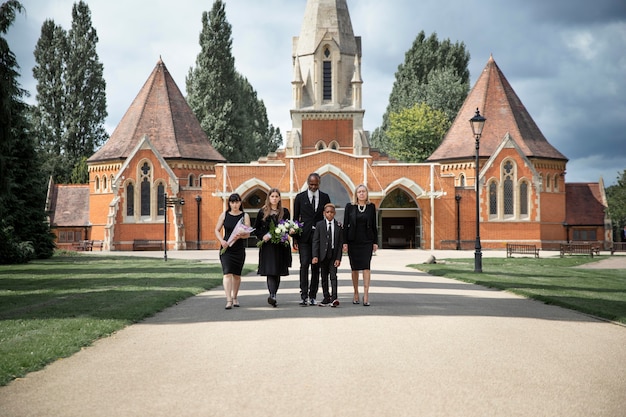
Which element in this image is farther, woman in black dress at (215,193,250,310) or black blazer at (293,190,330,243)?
black blazer at (293,190,330,243)

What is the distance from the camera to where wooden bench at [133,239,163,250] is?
47.2 meters

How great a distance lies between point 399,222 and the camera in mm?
50250

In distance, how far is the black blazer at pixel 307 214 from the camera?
12.4 metres

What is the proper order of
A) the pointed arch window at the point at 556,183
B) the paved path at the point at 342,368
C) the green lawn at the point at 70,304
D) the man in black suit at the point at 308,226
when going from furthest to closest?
the pointed arch window at the point at 556,183 < the man in black suit at the point at 308,226 < the green lawn at the point at 70,304 < the paved path at the point at 342,368

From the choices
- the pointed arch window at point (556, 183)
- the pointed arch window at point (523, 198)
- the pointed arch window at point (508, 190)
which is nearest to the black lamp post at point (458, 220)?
the pointed arch window at point (508, 190)

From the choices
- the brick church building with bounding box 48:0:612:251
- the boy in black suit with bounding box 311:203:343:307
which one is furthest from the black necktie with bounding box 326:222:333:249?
the brick church building with bounding box 48:0:612:251

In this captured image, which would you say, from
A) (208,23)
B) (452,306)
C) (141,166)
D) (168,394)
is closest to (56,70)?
(208,23)

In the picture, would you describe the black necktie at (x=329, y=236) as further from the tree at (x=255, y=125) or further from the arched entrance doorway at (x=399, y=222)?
the tree at (x=255, y=125)

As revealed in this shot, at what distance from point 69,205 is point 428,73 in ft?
143

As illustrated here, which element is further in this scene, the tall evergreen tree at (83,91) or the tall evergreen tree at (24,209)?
the tall evergreen tree at (83,91)

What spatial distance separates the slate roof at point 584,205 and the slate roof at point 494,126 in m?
3.41

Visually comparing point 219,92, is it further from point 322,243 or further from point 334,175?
point 322,243

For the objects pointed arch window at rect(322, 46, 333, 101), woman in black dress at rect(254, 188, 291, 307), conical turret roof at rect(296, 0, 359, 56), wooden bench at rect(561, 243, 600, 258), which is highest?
conical turret roof at rect(296, 0, 359, 56)

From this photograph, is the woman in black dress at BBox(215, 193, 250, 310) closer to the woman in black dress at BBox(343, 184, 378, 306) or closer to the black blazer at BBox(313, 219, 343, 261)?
the black blazer at BBox(313, 219, 343, 261)
